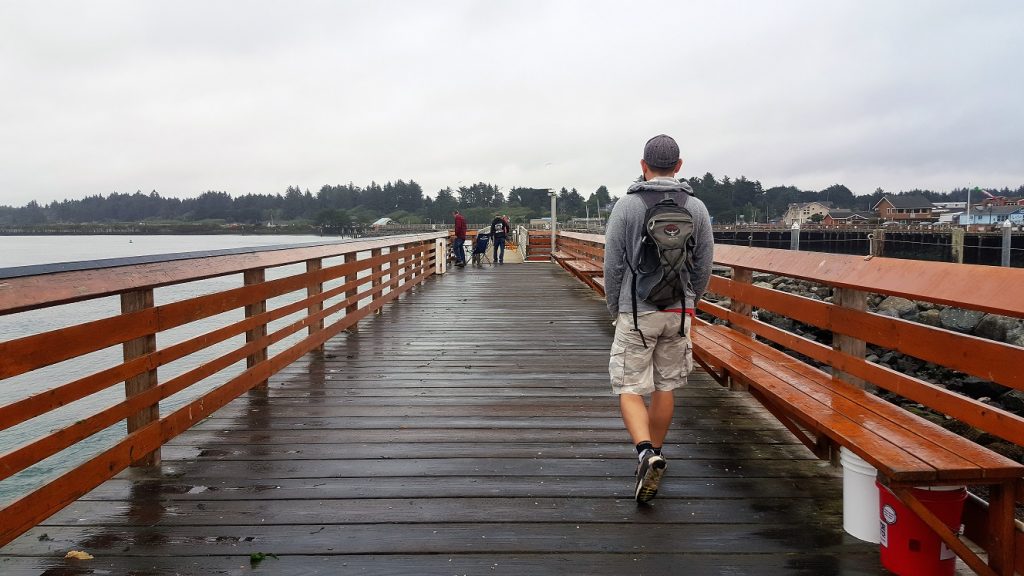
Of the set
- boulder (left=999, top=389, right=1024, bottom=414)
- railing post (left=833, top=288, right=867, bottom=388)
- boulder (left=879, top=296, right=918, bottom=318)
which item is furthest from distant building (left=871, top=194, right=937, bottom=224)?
railing post (left=833, top=288, right=867, bottom=388)

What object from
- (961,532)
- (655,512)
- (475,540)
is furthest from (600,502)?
(961,532)

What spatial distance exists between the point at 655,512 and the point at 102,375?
2.49 m

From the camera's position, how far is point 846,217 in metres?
104

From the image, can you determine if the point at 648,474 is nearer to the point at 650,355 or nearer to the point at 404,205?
the point at 650,355

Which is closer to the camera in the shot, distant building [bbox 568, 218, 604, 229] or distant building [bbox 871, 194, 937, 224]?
distant building [bbox 568, 218, 604, 229]

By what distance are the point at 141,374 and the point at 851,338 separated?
3462 mm

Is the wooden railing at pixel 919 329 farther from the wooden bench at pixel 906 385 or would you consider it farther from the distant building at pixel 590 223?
the distant building at pixel 590 223

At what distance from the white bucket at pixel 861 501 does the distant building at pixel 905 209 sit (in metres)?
102

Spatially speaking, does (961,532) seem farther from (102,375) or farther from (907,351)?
(102,375)

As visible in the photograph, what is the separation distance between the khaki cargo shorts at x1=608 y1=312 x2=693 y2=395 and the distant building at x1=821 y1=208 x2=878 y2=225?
9369 centimetres

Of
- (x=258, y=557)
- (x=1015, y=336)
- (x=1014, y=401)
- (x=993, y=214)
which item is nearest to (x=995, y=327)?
(x=1015, y=336)

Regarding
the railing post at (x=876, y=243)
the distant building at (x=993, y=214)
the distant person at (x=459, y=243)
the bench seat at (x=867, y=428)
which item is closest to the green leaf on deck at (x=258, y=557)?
the bench seat at (x=867, y=428)

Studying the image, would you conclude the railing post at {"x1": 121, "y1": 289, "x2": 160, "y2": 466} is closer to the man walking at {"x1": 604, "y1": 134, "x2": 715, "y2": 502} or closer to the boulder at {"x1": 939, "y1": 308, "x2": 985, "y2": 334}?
the man walking at {"x1": 604, "y1": 134, "x2": 715, "y2": 502}

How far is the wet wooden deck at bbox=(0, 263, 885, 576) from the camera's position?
2486mm
